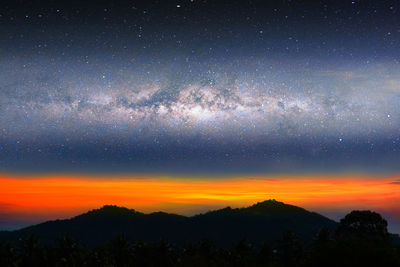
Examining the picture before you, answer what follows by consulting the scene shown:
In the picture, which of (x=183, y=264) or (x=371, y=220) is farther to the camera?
(x=371, y=220)

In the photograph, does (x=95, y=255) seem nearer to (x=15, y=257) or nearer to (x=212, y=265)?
(x=15, y=257)

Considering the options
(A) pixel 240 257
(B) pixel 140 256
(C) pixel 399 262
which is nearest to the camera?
(C) pixel 399 262

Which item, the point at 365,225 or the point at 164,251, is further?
the point at 365,225

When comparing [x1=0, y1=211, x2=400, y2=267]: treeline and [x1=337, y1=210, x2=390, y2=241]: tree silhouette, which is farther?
[x1=337, y1=210, x2=390, y2=241]: tree silhouette

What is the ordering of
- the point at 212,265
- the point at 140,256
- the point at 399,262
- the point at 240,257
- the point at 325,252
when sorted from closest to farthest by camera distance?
the point at 399,262
the point at 325,252
the point at 212,265
the point at 240,257
the point at 140,256

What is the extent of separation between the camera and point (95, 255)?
87.6m

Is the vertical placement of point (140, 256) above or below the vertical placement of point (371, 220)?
below

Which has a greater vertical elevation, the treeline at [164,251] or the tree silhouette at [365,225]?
the tree silhouette at [365,225]

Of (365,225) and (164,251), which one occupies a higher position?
(365,225)

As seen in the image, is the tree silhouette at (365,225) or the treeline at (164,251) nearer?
the treeline at (164,251)

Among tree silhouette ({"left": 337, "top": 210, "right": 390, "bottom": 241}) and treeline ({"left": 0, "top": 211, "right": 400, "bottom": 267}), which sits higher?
tree silhouette ({"left": 337, "top": 210, "right": 390, "bottom": 241})

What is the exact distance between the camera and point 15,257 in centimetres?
8556

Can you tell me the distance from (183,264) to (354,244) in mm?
21929

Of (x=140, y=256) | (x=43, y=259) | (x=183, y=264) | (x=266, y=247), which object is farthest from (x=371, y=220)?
(x=43, y=259)
